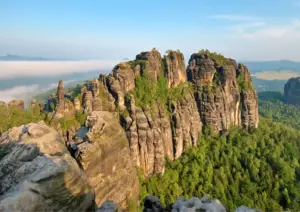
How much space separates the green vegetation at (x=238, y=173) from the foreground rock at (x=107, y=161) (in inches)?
562

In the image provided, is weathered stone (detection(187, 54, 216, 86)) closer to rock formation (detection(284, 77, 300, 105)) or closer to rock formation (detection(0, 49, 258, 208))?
rock formation (detection(0, 49, 258, 208))

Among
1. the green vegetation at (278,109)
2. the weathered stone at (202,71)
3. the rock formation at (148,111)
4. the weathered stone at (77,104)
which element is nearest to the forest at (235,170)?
the weathered stone at (77,104)

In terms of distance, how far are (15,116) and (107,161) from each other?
21.7 meters

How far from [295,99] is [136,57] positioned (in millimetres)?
123527

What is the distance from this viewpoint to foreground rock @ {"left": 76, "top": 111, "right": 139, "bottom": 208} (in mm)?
27844

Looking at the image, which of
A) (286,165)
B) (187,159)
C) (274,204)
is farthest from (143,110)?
(286,165)

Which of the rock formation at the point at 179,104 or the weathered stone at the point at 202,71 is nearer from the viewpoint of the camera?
the rock formation at the point at 179,104

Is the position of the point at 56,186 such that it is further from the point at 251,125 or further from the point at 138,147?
the point at 251,125

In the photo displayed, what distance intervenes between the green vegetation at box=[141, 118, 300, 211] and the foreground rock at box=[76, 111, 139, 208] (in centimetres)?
1427

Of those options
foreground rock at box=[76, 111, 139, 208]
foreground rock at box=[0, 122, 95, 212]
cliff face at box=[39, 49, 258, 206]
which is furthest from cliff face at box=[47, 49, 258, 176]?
foreground rock at box=[0, 122, 95, 212]

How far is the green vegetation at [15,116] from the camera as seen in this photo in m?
41.3

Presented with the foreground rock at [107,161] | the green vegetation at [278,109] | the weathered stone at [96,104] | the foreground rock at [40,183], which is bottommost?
the green vegetation at [278,109]

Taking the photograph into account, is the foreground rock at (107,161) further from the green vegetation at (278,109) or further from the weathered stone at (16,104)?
the green vegetation at (278,109)

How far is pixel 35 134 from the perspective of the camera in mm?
15992
